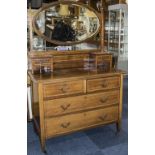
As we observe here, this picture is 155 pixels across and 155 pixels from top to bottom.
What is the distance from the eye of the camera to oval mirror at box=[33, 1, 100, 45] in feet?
8.83

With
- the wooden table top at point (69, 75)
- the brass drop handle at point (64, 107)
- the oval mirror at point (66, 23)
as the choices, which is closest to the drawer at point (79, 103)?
the brass drop handle at point (64, 107)

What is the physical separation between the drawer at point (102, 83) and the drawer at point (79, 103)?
0.07 metres

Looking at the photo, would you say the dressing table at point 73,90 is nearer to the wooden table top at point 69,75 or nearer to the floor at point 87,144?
the wooden table top at point 69,75

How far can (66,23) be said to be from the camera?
2836mm

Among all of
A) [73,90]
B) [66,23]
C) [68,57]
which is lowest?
[73,90]

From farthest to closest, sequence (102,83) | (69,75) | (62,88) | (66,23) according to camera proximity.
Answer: (66,23), (102,83), (69,75), (62,88)

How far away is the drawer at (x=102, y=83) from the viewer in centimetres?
250

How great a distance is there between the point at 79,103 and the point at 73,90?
18cm

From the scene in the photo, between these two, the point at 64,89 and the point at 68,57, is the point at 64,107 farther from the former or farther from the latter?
the point at 68,57

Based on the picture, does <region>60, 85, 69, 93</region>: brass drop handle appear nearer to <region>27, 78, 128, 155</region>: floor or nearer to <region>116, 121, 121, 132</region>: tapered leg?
<region>27, 78, 128, 155</region>: floor

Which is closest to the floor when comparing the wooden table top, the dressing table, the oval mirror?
the dressing table

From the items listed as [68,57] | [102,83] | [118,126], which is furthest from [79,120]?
[68,57]
